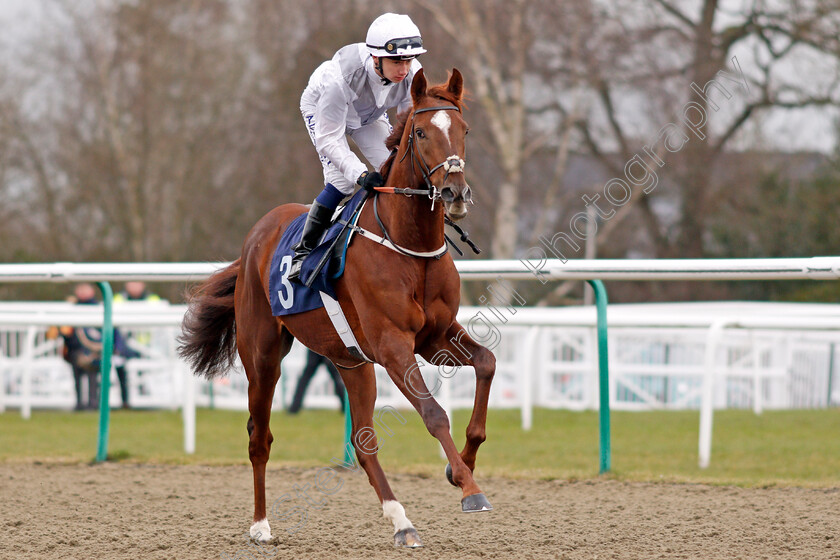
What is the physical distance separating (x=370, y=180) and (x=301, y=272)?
58 centimetres

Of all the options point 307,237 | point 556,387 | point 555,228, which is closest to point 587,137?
point 555,228

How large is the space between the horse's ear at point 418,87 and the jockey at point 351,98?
260mm

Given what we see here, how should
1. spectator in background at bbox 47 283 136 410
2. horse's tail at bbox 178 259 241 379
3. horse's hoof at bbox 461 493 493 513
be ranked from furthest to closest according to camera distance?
spectator in background at bbox 47 283 136 410, horse's tail at bbox 178 259 241 379, horse's hoof at bbox 461 493 493 513

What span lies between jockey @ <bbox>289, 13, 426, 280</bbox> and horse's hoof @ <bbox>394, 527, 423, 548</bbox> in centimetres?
131

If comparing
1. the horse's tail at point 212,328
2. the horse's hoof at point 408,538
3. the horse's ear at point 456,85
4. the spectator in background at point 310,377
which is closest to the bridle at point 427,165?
the horse's ear at point 456,85

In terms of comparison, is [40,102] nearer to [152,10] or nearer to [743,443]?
[152,10]

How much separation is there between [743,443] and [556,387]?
11.7 feet

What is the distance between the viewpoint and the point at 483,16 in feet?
59.6

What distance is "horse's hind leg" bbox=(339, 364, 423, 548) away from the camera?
4.46 meters

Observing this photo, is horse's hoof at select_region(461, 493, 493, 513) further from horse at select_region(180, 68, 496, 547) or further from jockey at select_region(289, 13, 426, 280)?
jockey at select_region(289, 13, 426, 280)

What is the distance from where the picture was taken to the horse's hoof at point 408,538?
4.38 m

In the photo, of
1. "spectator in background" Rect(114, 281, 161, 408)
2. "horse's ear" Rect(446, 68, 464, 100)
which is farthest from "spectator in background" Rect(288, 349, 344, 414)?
"horse's ear" Rect(446, 68, 464, 100)

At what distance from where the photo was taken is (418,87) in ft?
13.9

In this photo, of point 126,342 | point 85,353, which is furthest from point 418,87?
point 126,342
